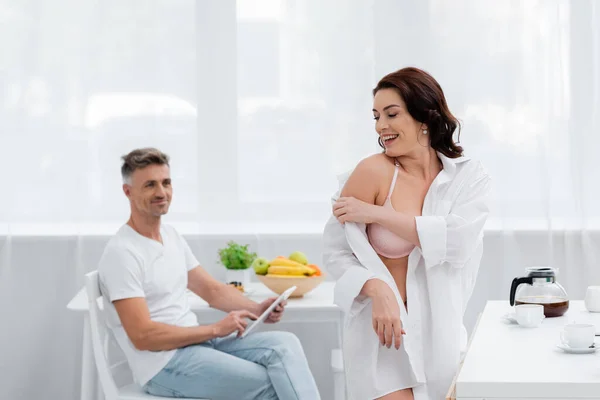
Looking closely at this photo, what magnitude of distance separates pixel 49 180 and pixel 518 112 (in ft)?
6.47

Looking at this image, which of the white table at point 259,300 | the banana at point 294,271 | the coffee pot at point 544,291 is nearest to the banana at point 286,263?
the banana at point 294,271

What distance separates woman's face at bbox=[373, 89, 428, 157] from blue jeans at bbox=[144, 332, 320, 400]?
930mm

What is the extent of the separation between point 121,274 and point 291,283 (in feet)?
2.22

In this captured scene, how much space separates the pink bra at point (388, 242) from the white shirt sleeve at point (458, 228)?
69 millimetres

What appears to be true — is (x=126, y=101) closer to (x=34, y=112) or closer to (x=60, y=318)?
(x=34, y=112)

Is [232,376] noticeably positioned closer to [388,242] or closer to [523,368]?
[388,242]

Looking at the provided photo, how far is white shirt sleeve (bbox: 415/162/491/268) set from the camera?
1.82m

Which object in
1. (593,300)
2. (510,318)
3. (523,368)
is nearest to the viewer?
(523,368)

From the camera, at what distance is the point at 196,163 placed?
3.65 m

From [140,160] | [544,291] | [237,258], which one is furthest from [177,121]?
[544,291]

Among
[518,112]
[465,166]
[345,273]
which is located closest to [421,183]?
[465,166]

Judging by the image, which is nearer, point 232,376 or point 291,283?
point 232,376

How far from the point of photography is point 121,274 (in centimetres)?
251

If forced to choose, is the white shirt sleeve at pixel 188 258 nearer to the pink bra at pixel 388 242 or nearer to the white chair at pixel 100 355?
the white chair at pixel 100 355
